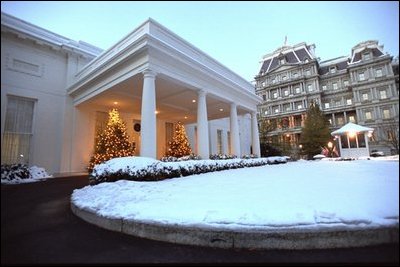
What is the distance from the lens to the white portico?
31.1ft

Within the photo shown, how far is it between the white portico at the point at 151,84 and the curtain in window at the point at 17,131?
4482 millimetres

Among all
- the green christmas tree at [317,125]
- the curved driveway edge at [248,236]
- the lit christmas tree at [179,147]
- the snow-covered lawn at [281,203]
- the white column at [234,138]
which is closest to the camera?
the snow-covered lawn at [281,203]

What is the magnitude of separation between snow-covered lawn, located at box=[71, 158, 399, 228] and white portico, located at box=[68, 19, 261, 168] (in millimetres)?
3141

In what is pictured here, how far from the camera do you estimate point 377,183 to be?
1.31 meters

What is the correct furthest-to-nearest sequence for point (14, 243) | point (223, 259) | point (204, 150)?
point (204, 150)
point (223, 259)
point (14, 243)

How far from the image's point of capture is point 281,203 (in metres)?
3.60

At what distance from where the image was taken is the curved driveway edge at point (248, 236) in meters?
2.53

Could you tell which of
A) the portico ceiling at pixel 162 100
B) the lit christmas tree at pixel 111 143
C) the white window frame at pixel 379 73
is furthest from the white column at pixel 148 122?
the white window frame at pixel 379 73

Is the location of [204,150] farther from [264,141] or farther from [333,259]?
[264,141]

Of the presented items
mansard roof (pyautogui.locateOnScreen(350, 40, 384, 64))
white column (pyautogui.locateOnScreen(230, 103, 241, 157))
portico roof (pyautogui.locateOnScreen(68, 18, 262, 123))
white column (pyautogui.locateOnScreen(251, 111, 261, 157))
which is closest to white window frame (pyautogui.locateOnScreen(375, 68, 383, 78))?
mansard roof (pyautogui.locateOnScreen(350, 40, 384, 64))

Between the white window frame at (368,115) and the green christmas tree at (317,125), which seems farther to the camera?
the green christmas tree at (317,125)

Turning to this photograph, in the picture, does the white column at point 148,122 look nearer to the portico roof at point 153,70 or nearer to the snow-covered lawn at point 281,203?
the portico roof at point 153,70

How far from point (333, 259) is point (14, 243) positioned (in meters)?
2.79

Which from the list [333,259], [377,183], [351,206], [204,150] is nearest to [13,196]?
[377,183]
